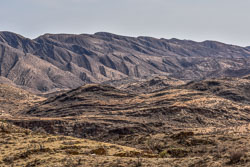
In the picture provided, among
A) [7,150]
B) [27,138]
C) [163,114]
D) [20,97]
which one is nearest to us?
[7,150]

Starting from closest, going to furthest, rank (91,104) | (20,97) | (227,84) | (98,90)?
1. (91,104)
2. (227,84)
3. (98,90)
4. (20,97)

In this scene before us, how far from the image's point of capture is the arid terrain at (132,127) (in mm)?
26500

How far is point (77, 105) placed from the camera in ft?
409

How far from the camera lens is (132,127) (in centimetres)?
8331

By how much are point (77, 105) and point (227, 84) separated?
5771 centimetres

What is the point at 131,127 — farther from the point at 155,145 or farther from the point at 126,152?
the point at 126,152

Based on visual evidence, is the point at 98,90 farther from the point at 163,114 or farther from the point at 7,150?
the point at 7,150

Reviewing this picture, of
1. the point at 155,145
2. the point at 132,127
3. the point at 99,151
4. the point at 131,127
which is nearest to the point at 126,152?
the point at 99,151

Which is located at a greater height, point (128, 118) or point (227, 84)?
point (227, 84)

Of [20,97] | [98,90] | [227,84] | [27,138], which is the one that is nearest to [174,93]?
[227,84]

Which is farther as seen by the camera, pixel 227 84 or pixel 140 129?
pixel 227 84

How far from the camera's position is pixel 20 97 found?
159250 mm

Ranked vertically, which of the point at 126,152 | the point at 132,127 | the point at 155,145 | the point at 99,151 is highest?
the point at 99,151

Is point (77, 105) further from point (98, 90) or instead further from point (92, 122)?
point (92, 122)
